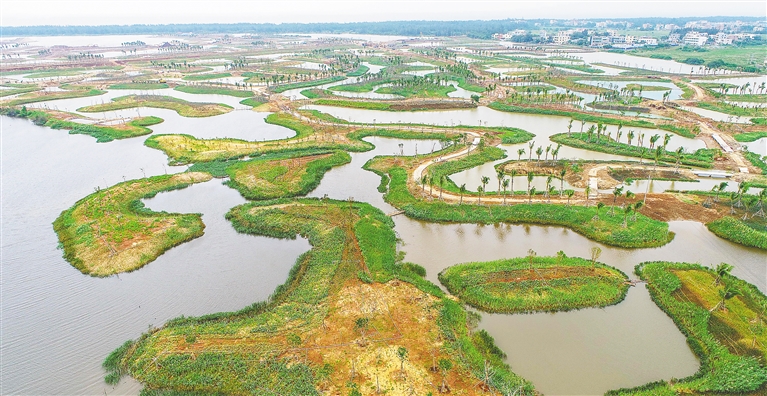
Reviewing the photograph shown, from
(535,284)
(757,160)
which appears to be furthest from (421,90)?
(535,284)

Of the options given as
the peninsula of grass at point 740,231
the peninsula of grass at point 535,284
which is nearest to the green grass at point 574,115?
the peninsula of grass at point 740,231

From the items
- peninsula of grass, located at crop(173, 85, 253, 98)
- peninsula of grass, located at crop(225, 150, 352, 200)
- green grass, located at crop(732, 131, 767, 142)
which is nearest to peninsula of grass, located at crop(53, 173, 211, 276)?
peninsula of grass, located at crop(225, 150, 352, 200)

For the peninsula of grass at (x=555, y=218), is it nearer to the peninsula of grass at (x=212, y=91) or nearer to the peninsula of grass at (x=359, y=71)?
the peninsula of grass at (x=212, y=91)

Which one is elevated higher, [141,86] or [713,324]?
[141,86]

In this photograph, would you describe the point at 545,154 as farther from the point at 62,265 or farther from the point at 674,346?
the point at 62,265

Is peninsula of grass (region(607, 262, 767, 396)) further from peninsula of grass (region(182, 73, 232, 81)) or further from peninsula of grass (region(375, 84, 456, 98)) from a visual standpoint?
peninsula of grass (region(182, 73, 232, 81))

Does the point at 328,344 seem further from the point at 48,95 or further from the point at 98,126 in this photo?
the point at 48,95
